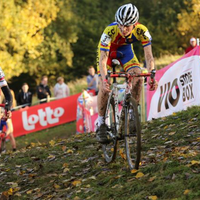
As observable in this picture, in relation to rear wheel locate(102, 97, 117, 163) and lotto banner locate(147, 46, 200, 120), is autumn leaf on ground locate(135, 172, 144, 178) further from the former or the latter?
lotto banner locate(147, 46, 200, 120)

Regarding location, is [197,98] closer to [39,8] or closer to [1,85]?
[1,85]

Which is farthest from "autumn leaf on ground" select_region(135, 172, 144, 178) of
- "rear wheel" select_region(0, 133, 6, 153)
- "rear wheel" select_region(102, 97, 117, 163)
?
"rear wheel" select_region(0, 133, 6, 153)

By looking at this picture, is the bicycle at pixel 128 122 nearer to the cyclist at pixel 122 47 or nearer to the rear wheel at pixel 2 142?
the cyclist at pixel 122 47

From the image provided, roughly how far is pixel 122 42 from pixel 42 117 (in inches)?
499

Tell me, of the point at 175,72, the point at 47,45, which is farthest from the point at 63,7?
the point at 175,72

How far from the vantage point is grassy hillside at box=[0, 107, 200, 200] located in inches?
269

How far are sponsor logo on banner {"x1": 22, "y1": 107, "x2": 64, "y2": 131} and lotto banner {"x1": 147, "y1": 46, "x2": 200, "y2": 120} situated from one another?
7.35 m

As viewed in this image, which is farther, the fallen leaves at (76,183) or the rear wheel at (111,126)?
the rear wheel at (111,126)

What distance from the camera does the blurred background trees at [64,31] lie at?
3039 centimetres

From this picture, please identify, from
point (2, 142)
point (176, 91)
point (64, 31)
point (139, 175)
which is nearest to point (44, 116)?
point (2, 142)

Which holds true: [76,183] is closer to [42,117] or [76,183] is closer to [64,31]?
[42,117]

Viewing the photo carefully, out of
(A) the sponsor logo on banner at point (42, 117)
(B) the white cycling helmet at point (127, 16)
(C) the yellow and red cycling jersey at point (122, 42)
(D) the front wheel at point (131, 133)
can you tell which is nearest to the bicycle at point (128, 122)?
(D) the front wheel at point (131, 133)

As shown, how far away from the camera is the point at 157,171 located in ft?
24.2

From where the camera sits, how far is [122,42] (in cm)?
848
